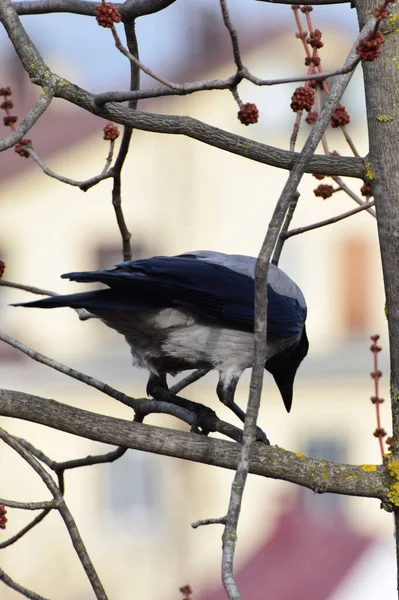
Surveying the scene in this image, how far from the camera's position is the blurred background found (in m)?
16.5

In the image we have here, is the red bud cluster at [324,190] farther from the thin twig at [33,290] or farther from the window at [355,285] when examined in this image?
the window at [355,285]

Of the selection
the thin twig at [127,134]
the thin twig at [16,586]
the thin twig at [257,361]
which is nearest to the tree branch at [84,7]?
the thin twig at [127,134]

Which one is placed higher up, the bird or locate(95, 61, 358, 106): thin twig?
the bird

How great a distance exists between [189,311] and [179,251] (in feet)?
46.4

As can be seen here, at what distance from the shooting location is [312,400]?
18.6 m

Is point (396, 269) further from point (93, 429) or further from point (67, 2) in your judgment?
→ point (67, 2)

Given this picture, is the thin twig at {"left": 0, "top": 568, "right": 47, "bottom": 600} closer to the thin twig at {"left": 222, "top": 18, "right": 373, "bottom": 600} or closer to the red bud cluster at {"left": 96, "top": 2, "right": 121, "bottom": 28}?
the thin twig at {"left": 222, "top": 18, "right": 373, "bottom": 600}

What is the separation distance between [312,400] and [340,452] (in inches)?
44.2

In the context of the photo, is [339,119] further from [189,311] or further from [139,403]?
[139,403]

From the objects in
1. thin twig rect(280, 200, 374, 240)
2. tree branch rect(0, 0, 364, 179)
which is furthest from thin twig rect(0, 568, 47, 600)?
thin twig rect(280, 200, 374, 240)

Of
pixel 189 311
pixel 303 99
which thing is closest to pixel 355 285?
pixel 189 311

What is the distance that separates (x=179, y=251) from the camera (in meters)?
17.5

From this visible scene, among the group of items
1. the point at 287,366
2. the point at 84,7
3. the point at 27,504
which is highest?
the point at 84,7

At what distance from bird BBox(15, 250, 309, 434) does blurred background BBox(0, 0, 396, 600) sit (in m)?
12.5
